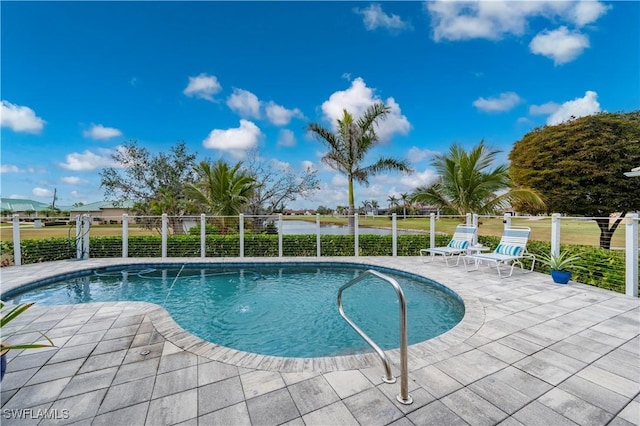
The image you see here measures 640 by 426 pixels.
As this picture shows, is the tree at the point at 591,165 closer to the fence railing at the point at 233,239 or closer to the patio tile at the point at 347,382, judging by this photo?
the fence railing at the point at 233,239

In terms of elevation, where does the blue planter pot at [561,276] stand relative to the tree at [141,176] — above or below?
below

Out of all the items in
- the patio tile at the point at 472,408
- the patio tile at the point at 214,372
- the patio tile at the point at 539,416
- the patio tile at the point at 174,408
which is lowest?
the patio tile at the point at 214,372

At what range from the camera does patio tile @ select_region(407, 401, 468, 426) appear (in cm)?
192

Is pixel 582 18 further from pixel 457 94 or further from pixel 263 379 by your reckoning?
pixel 263 379

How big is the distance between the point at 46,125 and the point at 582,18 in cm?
2310

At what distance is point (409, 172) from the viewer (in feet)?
37.5

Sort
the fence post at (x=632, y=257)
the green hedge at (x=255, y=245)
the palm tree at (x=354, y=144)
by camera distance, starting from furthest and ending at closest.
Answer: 1. the palm tree at (x=354, y=144)
2. the green hedge at (x=255, y=245)
3. the fence post at (x=632, y=257)

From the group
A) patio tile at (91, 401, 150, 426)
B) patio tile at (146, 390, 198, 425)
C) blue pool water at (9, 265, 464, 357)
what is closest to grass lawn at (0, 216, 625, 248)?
blue pool water at (9, 265, 464, 357)

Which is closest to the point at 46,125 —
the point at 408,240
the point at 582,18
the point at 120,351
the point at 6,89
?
the point at 6,89

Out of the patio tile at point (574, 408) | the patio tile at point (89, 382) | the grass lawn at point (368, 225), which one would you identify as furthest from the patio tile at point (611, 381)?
the grass lawn at point (368, 225)

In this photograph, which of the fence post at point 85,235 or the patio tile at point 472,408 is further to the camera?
the fence post at point 85,235

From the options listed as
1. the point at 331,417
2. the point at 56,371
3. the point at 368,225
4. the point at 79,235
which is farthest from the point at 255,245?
the point at 331,417

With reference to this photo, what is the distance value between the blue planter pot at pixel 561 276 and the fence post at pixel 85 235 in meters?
12.7

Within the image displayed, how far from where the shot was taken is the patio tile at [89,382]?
232 centimetres
